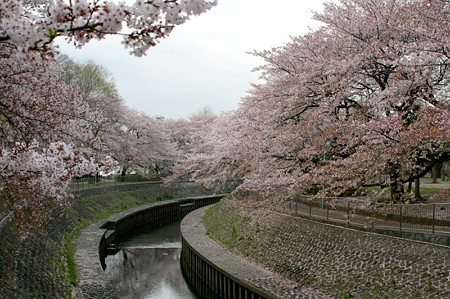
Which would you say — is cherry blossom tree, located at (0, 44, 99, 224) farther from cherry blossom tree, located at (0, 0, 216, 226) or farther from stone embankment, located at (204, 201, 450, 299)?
stone embankment, located at (204, 201, 450, 299)

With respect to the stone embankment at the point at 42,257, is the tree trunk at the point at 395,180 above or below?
above

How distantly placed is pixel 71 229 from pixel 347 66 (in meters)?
17.0

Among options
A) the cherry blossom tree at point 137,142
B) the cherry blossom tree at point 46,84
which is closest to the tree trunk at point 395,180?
the cherry blossom tree at point 46,84

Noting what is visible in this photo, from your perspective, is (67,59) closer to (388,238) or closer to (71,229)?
(71,229)

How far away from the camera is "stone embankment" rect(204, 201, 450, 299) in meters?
9.64

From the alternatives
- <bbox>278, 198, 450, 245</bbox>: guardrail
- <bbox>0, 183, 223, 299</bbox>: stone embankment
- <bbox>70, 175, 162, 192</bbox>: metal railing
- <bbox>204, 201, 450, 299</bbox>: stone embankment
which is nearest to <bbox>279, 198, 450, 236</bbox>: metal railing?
<bbox>278, 198, 450, 245</bbox>: guardrail

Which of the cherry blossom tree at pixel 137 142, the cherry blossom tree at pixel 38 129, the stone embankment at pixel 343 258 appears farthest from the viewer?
the cherry blossom tree at pixel 137 142

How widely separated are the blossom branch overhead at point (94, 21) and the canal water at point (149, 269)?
14.9 metres

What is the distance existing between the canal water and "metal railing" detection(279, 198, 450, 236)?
259 inches

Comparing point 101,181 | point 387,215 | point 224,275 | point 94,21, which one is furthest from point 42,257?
point 101,181

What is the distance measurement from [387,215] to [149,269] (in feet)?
41.7

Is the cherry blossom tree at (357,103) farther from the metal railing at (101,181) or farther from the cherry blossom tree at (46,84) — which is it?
the metal railing at (101,181)

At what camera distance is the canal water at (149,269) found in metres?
17.6

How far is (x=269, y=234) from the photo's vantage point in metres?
17.2
